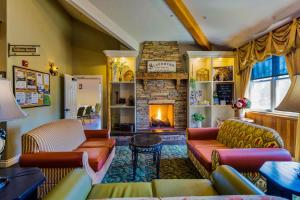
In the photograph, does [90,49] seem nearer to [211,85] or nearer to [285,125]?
[211,85]

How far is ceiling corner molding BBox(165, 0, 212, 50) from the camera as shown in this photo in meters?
3.96

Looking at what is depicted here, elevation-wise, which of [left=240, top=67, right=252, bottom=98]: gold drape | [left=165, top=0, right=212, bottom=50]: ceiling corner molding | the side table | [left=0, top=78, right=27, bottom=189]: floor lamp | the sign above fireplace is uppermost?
[left=165, top=0, right=212, bottom=50]: ceiling corner molding

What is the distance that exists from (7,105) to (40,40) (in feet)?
13.0

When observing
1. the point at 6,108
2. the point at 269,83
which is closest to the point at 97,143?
the point at 6,108

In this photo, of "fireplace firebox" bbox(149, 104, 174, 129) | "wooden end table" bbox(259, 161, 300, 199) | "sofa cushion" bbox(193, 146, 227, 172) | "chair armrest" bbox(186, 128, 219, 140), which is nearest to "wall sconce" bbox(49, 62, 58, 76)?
"fireplace firebox" bbox(149, 104, 174, 129)

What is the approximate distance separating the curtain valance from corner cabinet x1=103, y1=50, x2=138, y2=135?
316 centimetres

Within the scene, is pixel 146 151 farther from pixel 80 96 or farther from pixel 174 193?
pixel 80 96

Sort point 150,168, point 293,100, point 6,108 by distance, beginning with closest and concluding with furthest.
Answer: point 6,108, point 293,100, point 150,168

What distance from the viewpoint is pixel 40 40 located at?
4.90 meters

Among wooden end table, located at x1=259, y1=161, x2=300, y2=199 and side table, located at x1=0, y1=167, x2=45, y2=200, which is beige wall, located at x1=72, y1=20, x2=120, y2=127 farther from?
wooden end table, located at x1=259, y1=161, x2=300, y2=199

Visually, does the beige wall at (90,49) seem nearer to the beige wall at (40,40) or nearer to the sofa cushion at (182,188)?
the beige wall at (40,40)

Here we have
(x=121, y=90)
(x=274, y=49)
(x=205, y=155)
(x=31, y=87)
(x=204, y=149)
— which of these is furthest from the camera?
(x=121, y=90)

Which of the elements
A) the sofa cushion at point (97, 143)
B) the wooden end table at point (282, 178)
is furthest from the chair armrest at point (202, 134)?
the wooden end table at point (282, 178)

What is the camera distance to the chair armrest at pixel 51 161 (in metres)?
2.28
